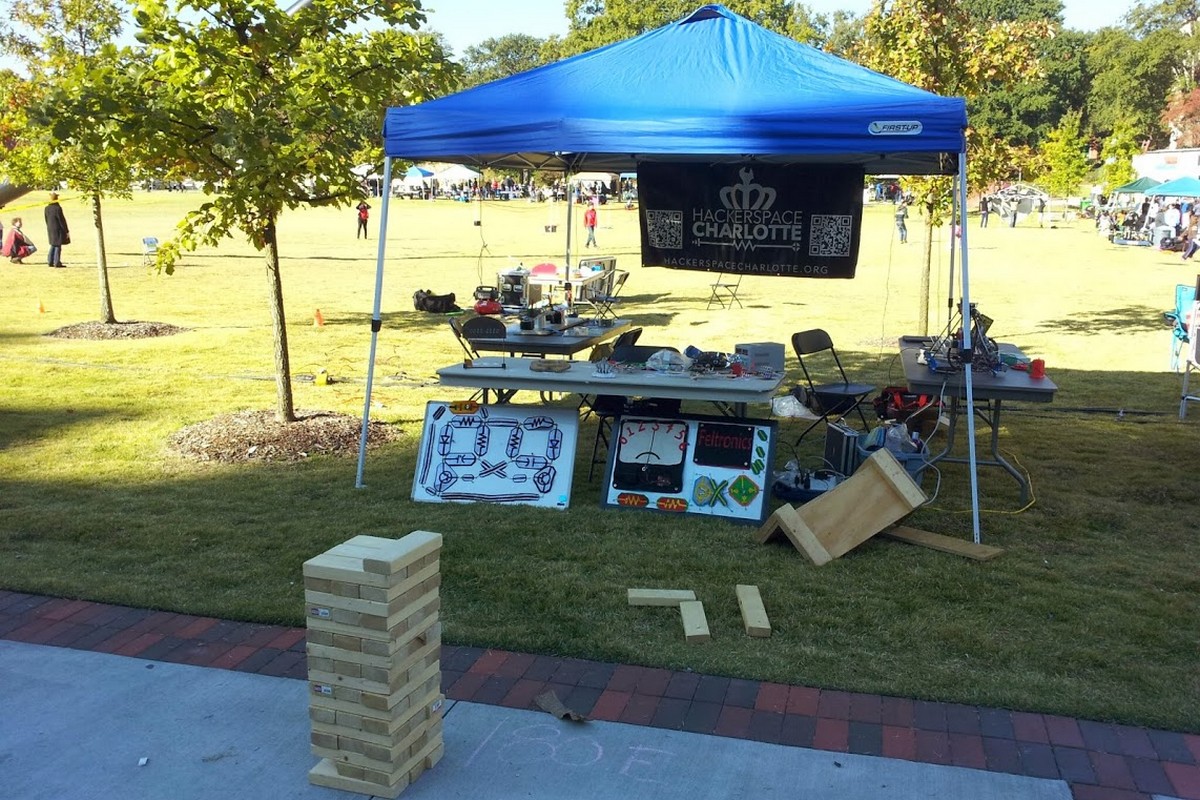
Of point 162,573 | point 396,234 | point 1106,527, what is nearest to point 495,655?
point 162,573

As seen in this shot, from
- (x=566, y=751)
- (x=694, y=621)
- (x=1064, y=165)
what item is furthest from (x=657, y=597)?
(x=1064, y=165)

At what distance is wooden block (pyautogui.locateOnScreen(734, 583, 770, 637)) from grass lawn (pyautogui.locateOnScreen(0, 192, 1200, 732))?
51mm

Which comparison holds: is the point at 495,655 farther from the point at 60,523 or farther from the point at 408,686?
the point at 60,523

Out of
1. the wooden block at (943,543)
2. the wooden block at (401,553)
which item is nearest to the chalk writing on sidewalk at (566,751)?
the wooden block at (401,553)

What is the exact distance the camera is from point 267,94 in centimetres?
737

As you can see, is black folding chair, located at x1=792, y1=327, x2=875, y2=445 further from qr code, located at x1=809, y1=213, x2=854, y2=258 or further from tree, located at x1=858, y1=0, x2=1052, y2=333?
tree, located at x1=858, y1=0, x2=1052, y2=333

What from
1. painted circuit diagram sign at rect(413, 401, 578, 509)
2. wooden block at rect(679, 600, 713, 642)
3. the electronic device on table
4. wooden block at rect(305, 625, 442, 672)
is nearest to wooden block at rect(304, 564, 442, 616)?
wooden block at rect(305, 625, 442, 672)

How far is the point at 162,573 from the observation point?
542 centimetres

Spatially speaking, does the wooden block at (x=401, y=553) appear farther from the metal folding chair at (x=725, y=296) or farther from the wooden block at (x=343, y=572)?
the metal folding chair at (x=725, y=296)

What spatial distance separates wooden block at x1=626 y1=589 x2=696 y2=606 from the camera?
500cm

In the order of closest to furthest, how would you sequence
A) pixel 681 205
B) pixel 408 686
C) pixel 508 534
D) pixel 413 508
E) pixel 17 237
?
pixel 408 686 → pixel 508 534 → pixel 413 508 → pixel 681 205 → pixel 17 237

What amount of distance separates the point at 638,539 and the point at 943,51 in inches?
304

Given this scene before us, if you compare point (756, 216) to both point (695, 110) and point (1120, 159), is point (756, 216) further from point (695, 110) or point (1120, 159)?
point (1120, 159)

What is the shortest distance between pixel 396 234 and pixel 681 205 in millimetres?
29073
